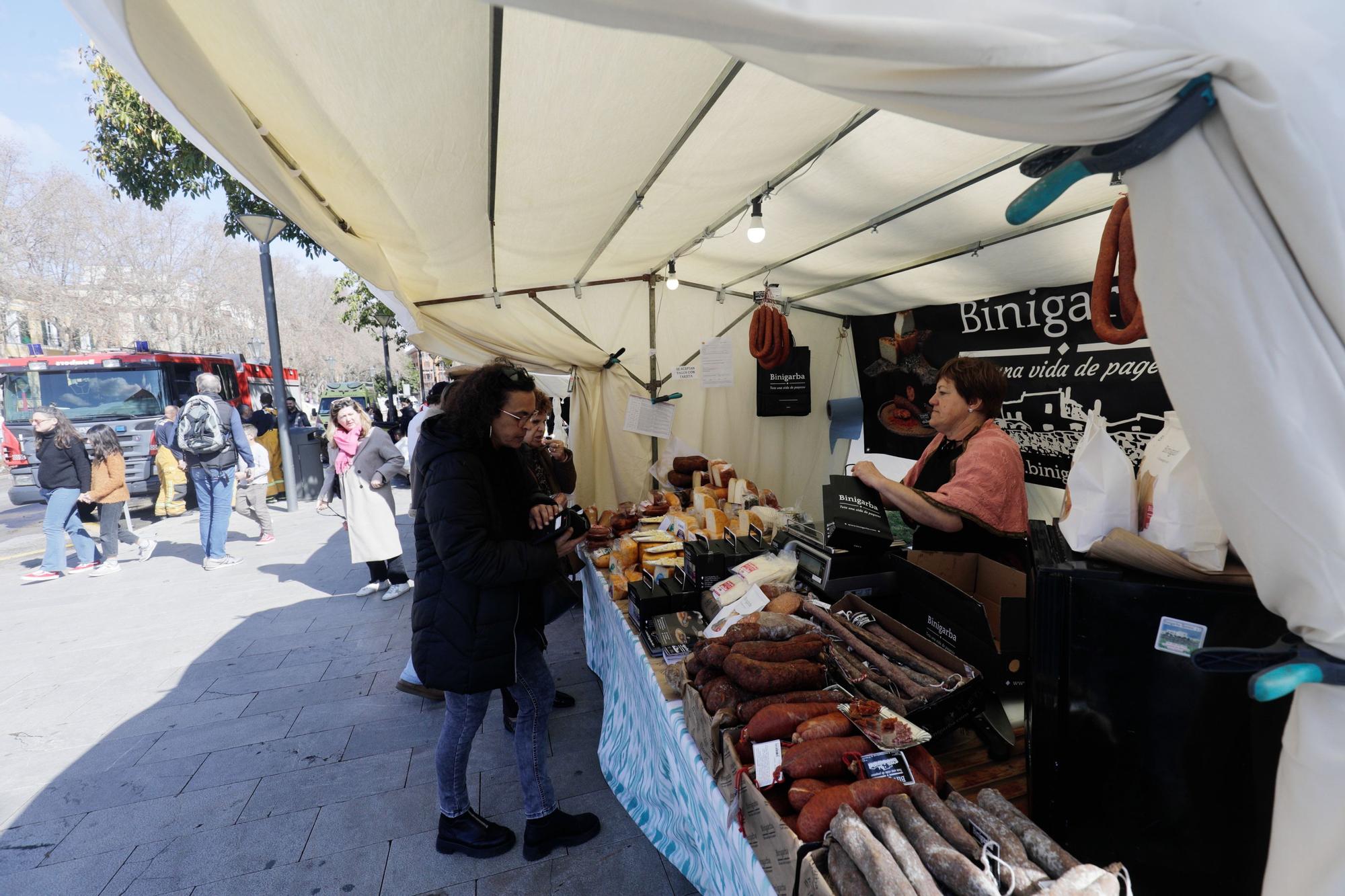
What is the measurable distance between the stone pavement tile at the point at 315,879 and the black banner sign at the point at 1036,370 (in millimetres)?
4462

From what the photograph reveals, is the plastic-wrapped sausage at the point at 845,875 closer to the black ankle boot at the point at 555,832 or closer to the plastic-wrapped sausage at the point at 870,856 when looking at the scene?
the plastic-wrapped sausage at the point at 870,856

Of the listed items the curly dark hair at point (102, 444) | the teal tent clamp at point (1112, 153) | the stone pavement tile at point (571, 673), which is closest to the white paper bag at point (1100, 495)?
the teal tent clamp at point (1112, 153)

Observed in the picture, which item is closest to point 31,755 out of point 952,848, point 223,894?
point 223,894

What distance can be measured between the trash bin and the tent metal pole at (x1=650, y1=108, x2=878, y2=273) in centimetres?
959

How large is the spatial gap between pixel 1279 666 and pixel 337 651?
5.31m

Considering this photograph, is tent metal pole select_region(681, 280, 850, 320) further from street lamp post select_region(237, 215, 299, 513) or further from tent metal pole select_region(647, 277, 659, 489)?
street lamp post select_region(237, 215, 299, 513)

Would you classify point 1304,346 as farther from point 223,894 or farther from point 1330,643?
point 223,894

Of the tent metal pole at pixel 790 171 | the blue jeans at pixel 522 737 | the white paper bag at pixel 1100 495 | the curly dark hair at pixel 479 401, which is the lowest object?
the blue jeans at pixel 522 737

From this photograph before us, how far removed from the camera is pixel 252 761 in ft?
10.7

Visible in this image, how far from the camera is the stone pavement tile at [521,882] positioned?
7.78ft

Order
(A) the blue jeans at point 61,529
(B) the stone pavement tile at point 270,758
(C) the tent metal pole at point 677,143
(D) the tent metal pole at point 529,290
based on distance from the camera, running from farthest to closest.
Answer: (A) the blue jeans at point 61,529 < (D) the tent metal pole at point 529,290 < (B) the stone pavement tile at point 270,758 < (C) the tent metal pole at point 677,143

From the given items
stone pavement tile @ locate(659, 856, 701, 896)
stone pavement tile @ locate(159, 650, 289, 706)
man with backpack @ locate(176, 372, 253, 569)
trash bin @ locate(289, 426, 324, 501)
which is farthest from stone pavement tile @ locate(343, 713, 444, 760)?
trash bin @ locate(289, 426, 324, 501)

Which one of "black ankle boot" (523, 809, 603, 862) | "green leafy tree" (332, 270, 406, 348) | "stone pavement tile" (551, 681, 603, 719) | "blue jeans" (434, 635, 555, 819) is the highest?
"green leafy tree" (332, 270, 406, 348)

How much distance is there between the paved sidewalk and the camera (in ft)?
8.20
